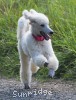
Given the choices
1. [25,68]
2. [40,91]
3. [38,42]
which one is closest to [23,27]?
[38,42]

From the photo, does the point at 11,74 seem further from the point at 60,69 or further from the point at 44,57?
the point at 44,57

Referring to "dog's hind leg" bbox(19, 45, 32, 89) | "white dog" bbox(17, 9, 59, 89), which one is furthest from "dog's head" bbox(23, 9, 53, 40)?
"dog's hind leg" bbox(19, 45, 32, 89)

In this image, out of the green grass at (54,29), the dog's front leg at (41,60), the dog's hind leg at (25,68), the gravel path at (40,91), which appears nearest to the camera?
the dog's front leg at (41,60)

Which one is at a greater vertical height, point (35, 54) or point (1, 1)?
point (1, 1)

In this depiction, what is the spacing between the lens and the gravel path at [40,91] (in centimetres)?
703

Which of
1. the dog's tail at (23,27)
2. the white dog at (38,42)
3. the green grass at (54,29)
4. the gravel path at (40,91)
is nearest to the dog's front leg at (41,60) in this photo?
the white dog at (38,42)

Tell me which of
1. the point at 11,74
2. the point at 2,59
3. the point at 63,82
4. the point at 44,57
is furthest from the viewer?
the point at 2,59

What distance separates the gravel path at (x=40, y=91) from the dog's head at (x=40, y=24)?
91 cm

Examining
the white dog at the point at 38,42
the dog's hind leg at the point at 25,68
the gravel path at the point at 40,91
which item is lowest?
the gravel path at the point at 40,91

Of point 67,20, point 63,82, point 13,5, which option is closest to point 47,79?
point 63,82

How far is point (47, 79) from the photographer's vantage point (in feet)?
27.5

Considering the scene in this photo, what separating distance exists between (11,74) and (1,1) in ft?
8.88

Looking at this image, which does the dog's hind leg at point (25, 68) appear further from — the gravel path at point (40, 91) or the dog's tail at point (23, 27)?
the dog's tail at point (23, 27)

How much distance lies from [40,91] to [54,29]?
2.37m
